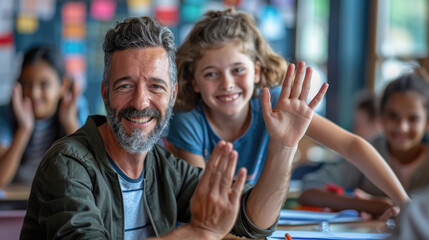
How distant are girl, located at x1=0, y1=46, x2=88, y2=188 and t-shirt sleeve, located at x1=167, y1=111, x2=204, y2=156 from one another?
1.31m

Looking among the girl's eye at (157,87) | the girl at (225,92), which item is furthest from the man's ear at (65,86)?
the girl's eye at (157,87)

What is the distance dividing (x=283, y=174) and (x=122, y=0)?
4112 millimetres

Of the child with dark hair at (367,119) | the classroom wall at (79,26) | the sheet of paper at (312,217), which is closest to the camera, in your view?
the sheet of paper at (312,217)

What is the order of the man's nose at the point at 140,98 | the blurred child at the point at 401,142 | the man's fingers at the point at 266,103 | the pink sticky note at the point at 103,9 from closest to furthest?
the man's nose at the point at 140,98 → the man's fingers at the point at 266,103 → the blurred child at the point at 401,142 → the pink sticky note at the point at 103,9

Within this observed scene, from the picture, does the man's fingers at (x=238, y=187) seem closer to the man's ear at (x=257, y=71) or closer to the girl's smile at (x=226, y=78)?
the girl's smile at (x=226, y=78)

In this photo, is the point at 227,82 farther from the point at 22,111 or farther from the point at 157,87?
the point at 22,111

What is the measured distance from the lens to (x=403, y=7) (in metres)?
5.32

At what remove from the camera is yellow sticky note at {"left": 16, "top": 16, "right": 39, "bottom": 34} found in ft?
16.1

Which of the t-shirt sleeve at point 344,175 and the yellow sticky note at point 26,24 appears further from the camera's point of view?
the yellow sticky note at point 26,24

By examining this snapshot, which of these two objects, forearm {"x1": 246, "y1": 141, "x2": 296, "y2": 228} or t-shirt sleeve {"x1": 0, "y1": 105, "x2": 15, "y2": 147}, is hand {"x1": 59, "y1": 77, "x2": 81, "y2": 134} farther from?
forearm {"x1": 246, "y1": 141, "x2": 296, "y2": 228}

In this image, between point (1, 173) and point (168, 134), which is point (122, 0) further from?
point (168, 134)

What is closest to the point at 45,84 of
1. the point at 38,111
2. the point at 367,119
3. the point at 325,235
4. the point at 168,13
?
the point at 38,111

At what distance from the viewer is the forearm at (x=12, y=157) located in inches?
115

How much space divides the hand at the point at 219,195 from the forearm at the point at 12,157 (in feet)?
6.65
